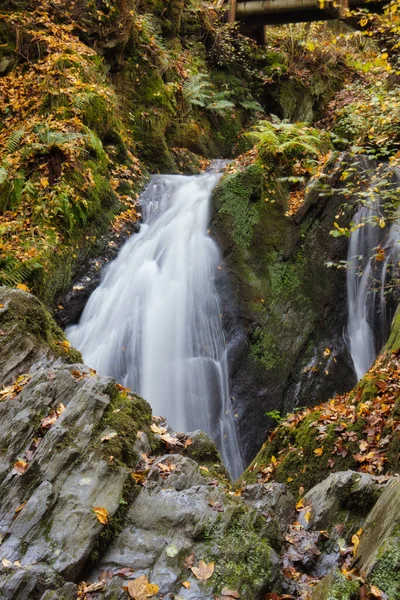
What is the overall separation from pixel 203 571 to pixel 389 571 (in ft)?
3.53

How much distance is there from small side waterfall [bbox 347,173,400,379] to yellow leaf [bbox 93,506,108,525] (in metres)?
6.24

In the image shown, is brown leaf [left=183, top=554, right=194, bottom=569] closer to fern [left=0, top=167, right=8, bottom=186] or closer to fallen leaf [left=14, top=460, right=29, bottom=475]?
fallen leaf [left=14, top=460, right=29, bottom=475]

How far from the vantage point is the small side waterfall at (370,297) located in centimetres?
836

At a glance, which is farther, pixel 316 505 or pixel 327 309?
pixel 327 309

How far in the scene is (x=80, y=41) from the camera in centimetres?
1077

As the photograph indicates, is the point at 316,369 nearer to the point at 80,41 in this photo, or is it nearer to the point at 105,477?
the point at 105,477

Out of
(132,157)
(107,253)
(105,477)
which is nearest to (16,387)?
(105,477)

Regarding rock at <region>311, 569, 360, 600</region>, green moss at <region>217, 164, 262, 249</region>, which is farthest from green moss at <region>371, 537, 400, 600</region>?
green moss at <region>217, 164, 262, 249</region>

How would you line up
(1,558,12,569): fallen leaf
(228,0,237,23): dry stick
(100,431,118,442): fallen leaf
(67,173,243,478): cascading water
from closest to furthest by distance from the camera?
(1,558,12,569): fallen leaf → (100,431,118,442): fallen leaf → (67,173,243,478): cascading water → (228,0,237,23): dry stick

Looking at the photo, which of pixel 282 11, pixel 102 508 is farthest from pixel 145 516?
pixel 282 11

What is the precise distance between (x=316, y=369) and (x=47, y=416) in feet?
18.7

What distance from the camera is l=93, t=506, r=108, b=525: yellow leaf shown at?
2959mm

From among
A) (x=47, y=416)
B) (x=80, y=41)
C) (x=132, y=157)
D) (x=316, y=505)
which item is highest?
(x=80, y=41)

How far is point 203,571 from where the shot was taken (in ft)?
9.04
